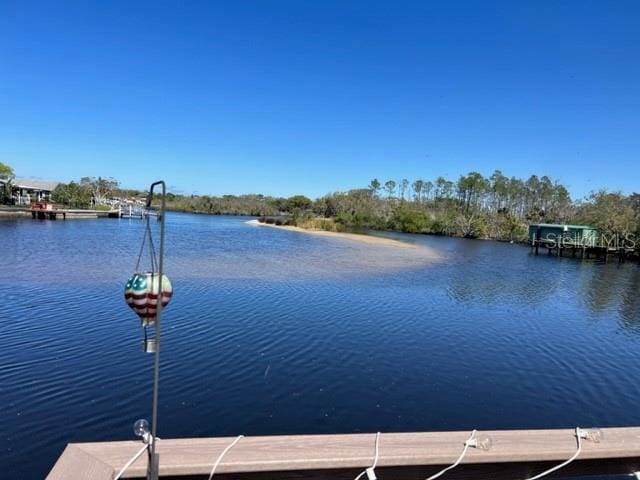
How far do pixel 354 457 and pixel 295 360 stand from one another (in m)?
5.73

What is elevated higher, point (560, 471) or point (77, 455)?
point (77, 455)

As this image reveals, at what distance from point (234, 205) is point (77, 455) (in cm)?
11892

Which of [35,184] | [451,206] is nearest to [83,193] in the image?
[35,184]

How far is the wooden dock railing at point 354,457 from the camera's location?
10.3 feet

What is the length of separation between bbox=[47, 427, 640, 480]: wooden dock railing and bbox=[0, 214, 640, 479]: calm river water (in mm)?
2731

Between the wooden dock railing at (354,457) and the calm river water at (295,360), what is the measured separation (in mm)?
2731

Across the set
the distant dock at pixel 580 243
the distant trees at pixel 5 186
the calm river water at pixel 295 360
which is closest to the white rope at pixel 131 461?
the calm river water at pixel 295 360

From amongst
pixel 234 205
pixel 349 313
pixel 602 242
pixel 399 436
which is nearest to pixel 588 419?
pixel 399 436

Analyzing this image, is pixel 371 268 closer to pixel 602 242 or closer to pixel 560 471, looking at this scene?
pixel 560 471

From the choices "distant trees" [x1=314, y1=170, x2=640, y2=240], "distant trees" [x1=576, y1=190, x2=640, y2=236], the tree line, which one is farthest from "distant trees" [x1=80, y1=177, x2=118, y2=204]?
"distant trees" [x1=576, y1=190, x2=640, y2=236]

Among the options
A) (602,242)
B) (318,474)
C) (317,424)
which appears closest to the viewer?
(318,474)

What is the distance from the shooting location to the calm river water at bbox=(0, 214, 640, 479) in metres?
6.50

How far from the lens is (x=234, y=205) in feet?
393

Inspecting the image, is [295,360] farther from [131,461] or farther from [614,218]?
[614,218]
